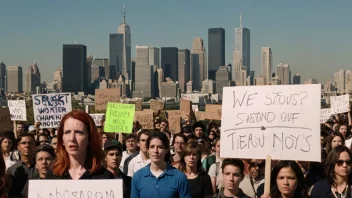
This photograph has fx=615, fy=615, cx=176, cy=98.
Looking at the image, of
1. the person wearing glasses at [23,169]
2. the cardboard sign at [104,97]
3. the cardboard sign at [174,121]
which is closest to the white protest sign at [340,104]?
the cardboard sign at [174,121]

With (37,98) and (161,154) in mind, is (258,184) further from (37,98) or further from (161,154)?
(37,98)

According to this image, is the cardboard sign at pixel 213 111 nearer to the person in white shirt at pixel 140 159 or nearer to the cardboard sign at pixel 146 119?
the cardboard sign at pixel 146 119

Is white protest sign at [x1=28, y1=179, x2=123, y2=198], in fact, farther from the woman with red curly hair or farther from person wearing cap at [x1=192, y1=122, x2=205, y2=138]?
person wearing cap at [x1=192, y1=122, x2=205, y2=138]

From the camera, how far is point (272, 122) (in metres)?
5.84

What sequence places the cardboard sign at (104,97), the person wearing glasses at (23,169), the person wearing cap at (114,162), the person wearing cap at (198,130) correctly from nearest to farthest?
the person wearing glasses at (23,169), the person wearing cap at (114,162), the person wearing cap at (198,130), the cardboard sign at (104,97)

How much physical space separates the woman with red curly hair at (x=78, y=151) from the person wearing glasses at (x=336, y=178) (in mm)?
2375

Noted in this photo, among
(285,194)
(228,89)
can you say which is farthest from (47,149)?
(285,194)

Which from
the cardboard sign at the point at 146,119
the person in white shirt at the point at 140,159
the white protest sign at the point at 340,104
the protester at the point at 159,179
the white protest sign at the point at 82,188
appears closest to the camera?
the white protest sign at the point at 82,188

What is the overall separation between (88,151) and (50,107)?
9.50 metres

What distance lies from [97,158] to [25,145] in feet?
11.7

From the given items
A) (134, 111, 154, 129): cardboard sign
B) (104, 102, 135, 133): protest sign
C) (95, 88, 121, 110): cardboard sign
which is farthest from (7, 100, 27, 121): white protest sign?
(104, 102, 135, 133): protest sign

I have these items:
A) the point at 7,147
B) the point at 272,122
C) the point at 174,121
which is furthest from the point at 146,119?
the point at 272,122

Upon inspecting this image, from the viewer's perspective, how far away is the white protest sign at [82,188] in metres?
4.18

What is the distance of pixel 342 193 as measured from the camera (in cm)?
589
